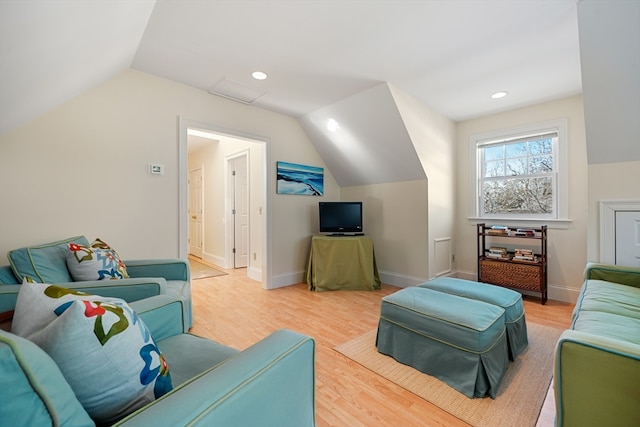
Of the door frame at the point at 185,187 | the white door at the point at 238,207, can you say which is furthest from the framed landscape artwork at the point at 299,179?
the white door at the point at 238,207

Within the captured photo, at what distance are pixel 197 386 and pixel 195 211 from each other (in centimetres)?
611

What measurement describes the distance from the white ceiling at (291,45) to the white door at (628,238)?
4.60 ft

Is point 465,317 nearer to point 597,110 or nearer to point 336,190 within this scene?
point 597,110

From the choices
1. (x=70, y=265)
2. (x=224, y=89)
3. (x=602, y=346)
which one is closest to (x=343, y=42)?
(x=224, y=89)

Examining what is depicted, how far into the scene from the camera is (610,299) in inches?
64.4

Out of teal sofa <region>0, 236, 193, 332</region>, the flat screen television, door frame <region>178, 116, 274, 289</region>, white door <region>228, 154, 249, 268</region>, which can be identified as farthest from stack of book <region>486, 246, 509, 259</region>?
white door <region>228, 154, 249, 268</region>

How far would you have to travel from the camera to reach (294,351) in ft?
2.84

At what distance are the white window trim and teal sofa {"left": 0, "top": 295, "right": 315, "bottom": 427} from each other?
11.9 feet

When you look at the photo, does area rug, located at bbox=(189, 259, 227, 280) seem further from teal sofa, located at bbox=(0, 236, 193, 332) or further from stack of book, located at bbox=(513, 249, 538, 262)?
stack of book, located at bbox=(513, 249, 538, 262)

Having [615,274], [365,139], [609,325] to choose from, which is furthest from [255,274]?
[615,274]

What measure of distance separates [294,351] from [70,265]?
66.5 inches

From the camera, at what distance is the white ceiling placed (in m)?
1.39

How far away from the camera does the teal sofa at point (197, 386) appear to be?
1.49 ft

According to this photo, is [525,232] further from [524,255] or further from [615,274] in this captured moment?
[615,274]
